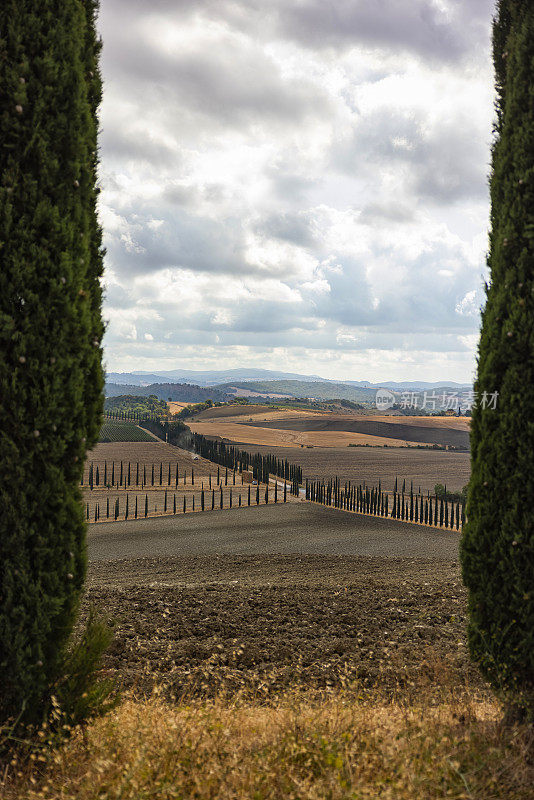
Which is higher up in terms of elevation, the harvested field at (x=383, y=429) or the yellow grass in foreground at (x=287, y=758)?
the yellow grass in foreground at (x=287, y=758)

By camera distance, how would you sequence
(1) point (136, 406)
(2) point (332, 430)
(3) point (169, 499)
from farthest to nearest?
(1) point (136, 406), (2) point (332, 430), (3) point (169, 499)

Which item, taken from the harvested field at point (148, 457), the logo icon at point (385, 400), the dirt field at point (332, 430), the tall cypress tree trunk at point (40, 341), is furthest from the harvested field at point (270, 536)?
the logo icon at point (385, 400)

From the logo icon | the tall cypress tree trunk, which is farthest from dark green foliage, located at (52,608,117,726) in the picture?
the logo icon

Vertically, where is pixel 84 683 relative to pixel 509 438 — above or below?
below

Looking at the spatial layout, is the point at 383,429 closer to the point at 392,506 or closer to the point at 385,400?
the point at 392,506

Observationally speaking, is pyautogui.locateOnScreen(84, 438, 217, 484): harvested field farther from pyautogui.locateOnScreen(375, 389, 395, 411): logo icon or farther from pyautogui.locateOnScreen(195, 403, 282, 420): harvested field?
pyautogui.locateOnScreen(375, 389, 395, 411): logo icon

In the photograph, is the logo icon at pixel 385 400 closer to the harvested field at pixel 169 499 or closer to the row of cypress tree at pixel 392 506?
the harvested field at pixel 169 499

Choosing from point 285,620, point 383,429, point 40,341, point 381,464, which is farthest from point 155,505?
point 383,429
